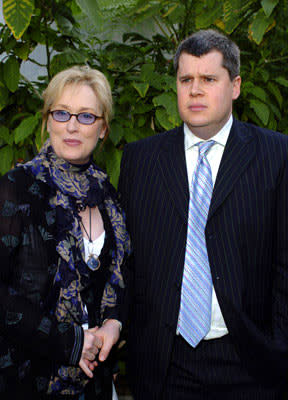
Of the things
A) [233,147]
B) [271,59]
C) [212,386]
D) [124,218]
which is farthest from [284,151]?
[271,59]

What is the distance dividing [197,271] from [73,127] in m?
0.75

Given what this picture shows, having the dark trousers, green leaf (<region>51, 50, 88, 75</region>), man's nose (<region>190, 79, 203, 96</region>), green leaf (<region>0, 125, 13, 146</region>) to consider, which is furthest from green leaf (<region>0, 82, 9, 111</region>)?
the dark trousers

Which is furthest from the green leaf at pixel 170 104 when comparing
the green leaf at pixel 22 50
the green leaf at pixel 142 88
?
the green leaf at pixel 22 50

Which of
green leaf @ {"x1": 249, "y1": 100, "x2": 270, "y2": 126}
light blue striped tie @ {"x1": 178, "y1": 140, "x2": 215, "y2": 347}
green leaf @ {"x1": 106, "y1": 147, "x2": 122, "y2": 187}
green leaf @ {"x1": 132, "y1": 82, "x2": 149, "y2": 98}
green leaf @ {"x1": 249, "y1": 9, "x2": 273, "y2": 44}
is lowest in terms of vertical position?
light blue striped tie @ {"x1": 178, "y1": 140, "x2": 215, "y2": 347}

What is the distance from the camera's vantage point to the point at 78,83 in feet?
5.99

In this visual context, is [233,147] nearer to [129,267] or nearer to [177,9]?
[129,267]

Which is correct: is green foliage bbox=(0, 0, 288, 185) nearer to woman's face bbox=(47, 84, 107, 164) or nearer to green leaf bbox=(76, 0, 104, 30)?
green leaf bbox=(76, 0, 104, 30)

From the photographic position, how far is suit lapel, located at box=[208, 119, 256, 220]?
6.17ft

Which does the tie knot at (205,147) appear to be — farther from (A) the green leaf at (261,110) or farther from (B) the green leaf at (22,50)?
(B) the green leaf at (22,50)

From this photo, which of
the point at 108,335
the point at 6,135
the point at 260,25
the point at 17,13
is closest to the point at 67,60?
the point at 6,135

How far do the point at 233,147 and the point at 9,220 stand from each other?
0.97m

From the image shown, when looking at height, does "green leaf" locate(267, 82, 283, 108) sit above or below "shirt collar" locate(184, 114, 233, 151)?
above

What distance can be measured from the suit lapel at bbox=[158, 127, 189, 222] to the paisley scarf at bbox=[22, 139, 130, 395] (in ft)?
0.83

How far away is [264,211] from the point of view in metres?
1.87
